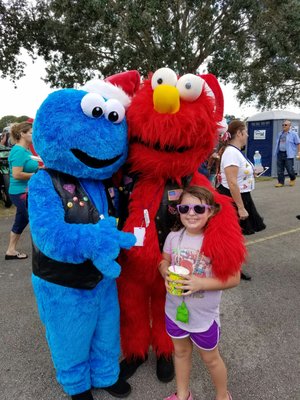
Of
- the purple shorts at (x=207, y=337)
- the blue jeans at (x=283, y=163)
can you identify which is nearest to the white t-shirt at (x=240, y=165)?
the purple shorts at (x=207, y=337)

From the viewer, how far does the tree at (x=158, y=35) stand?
324 inches

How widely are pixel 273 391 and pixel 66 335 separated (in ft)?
4.23

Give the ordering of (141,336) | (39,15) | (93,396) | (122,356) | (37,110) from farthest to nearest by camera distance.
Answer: (39,15) < (122,356) < (141,336) < (93,396) < (37,110)

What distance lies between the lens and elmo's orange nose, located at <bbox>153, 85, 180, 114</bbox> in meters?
1.54

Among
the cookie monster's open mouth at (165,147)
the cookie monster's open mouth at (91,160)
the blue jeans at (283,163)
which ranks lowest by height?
the blue jeans at (283,163)

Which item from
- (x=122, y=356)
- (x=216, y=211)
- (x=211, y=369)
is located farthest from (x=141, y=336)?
(x=216, y=211)

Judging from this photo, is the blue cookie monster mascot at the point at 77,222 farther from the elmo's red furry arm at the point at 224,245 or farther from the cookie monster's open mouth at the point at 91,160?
the elmo's red furry arm at the point at 224,245

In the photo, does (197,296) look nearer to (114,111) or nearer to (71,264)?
(71,264)

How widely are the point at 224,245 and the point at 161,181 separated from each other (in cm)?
51

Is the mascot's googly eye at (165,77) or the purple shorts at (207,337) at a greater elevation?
the mascot's googly eye at (165,77)

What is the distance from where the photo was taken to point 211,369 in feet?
5.46

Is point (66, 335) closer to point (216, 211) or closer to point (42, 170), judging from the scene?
point (42, 170)

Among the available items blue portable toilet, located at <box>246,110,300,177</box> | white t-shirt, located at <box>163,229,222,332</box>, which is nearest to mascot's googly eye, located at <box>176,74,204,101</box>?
white t-shirt, located at <box>163,229,222,332</box>

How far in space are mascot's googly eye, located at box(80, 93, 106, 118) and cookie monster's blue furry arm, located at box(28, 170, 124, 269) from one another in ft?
1.42
